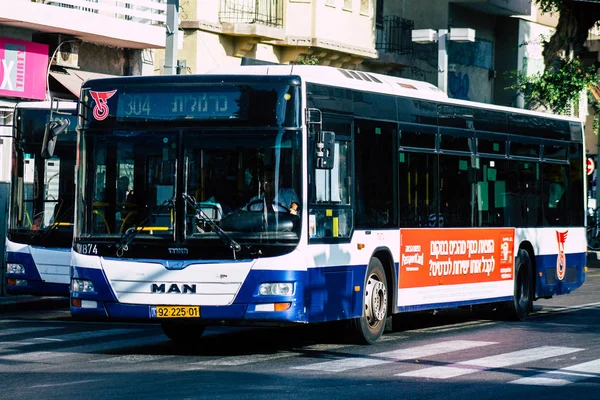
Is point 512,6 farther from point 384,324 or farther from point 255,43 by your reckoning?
point 384,324

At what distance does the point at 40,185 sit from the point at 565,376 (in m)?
10.1

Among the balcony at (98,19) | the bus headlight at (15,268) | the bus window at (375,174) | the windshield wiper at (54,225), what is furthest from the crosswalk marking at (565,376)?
the balcony at (98,19)

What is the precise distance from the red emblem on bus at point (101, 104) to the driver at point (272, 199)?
1797 millimetres

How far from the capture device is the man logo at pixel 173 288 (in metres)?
14.2

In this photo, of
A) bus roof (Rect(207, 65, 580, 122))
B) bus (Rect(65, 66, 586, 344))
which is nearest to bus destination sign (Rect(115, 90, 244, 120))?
bus (Rect(65, 66, 586, 344))

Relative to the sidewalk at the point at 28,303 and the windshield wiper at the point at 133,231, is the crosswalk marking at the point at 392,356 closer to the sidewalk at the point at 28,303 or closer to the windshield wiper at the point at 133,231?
the windshield wiper at the point at 133,231

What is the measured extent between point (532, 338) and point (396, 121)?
9.59ft

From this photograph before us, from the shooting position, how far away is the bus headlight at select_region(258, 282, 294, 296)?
14.0 m

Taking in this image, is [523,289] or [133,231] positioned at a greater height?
[133,231]

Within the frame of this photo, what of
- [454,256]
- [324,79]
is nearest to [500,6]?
[454,256]

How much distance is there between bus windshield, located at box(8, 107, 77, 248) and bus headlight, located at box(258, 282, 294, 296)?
272 inches

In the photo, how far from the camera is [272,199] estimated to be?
14.1 m

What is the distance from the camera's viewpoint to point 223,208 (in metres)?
14.2

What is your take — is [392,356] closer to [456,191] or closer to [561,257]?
[456,191]
